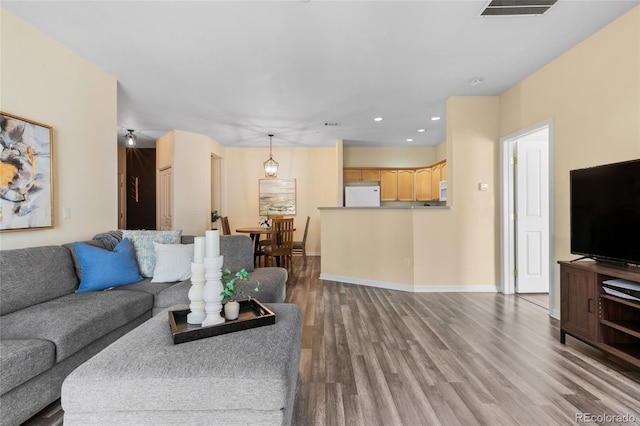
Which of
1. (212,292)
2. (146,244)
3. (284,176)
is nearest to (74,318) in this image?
(212,292)

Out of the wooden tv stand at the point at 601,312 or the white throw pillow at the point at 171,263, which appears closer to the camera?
the wooden tv stand at the point at 601,312

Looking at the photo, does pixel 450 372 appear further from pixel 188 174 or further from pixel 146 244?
pixel 188 174

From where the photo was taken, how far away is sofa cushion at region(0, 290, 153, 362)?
5.50 ft

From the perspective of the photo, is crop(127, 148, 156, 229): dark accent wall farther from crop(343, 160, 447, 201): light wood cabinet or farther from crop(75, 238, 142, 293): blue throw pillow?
crop(75, 238, 142, 293): blue throw pillow

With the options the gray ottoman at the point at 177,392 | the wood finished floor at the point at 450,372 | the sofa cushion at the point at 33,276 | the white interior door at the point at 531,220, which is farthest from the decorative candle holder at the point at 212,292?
the white interior door at the point at 531,220

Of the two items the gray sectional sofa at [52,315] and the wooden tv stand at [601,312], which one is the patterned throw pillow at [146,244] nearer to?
the gray sectional sofa at [52,315]

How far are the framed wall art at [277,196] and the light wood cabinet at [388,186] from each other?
2.08m

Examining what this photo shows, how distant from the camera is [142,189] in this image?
6.96 metres

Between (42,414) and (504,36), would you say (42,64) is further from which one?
(504,36)

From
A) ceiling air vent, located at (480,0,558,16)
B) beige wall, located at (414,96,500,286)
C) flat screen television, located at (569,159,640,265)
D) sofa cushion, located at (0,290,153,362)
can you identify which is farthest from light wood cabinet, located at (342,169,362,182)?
sofa cushion, located at (0,290,153,362)

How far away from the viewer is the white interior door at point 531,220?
3883mm

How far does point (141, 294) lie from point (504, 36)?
3.77 metres

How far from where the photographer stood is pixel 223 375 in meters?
1.17

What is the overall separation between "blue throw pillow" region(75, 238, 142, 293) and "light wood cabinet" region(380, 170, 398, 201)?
5243 mm
